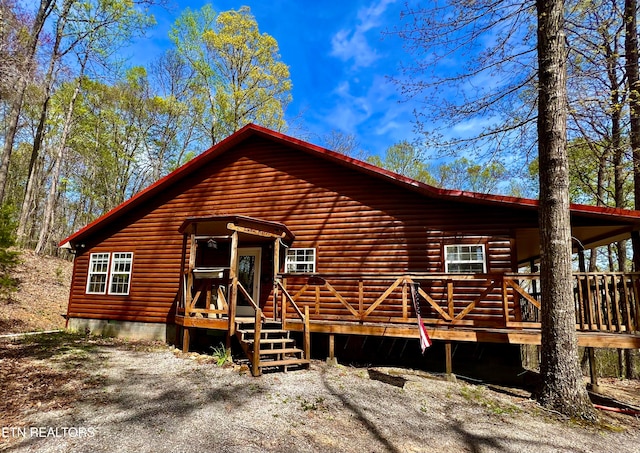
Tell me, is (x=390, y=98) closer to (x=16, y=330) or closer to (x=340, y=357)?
(x=340, y=357)

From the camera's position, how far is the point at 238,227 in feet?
28.0

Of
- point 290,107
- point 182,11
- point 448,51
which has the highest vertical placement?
point 182,11

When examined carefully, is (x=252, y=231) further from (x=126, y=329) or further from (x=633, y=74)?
(x=633, y=74)

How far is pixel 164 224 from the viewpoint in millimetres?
12195

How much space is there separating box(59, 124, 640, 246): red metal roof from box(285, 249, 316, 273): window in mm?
2804

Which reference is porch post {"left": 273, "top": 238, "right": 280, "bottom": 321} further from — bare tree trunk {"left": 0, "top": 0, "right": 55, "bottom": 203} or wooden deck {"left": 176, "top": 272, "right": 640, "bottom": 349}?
bare tree trunk {"left": 0, "top": 0, "right": 55, "bottom": 203}

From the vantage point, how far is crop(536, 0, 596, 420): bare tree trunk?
18.8 feet

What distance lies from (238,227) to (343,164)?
3691 mm

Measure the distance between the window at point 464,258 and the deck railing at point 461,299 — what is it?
33 centimetres

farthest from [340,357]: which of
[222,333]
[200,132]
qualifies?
[200,132]

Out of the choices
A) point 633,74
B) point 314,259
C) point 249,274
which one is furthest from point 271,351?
point 633,74

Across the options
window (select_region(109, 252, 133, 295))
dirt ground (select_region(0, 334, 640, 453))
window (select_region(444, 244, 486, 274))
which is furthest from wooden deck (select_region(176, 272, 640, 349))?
window (select_region(109, 252, 133, 295))

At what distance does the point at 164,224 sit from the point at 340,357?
24.0 feet

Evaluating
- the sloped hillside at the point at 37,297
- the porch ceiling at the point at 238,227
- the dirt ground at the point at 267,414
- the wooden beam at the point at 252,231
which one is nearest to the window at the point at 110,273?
the sloped hillside at the point at 37,297
